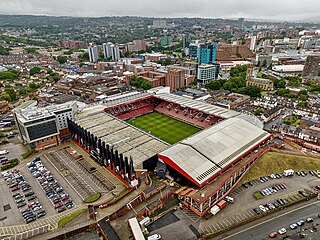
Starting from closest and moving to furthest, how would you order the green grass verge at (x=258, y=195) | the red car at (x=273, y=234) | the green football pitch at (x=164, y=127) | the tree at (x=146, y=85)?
the red car at (x=273, y=234), the green grass verge at (x=258, y=195), the green football pitch at (x=164, y=127), the tree at (x=146, y=85)

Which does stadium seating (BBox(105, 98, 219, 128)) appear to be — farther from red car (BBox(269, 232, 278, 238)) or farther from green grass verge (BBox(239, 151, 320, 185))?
red car (BBox(269, 232, 278, 238))

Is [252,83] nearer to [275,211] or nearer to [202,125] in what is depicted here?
[202,125]

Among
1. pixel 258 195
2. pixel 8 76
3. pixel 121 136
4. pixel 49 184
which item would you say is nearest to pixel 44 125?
pixel 49 184

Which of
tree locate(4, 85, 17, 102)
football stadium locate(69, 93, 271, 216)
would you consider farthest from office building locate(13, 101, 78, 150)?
tree locate(4, 85, 17, 102)

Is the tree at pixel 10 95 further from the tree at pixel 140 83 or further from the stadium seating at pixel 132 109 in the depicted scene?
the tree at pixel 140 83

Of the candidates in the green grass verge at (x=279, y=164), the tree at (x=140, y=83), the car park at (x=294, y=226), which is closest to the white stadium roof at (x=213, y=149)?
the green grass verge at (x=279, y=164)

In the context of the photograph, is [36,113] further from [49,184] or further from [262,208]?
[262,208]
